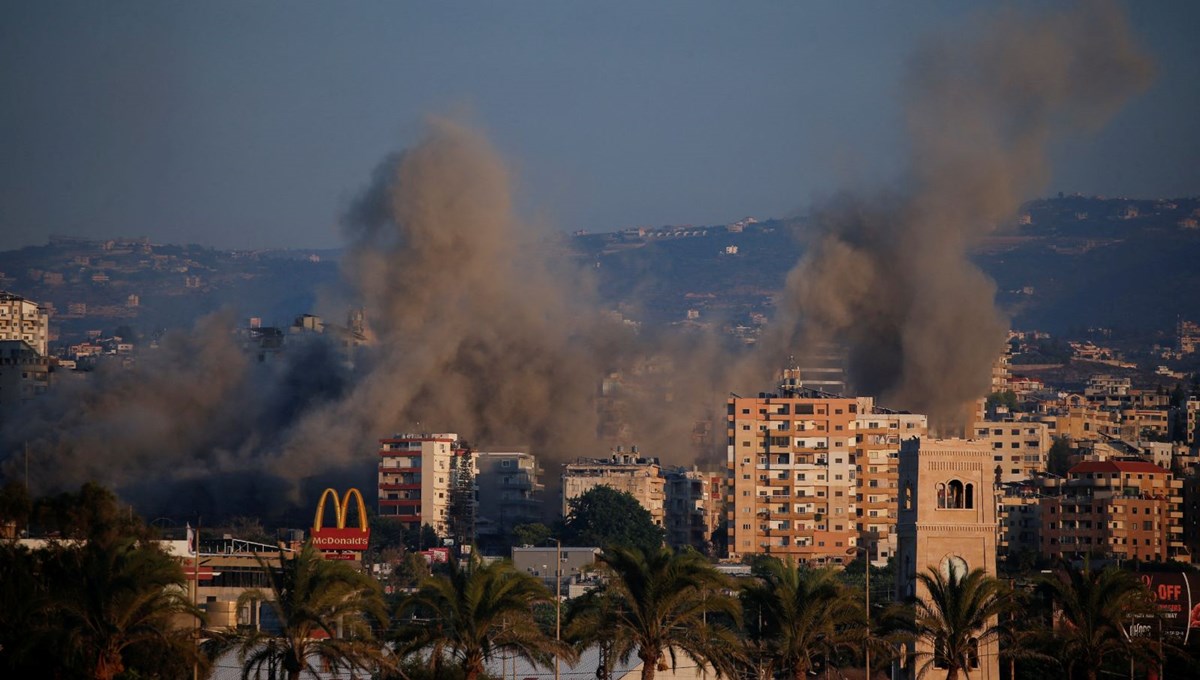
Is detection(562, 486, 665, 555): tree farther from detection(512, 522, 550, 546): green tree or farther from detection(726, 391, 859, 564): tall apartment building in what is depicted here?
detection(726, 391, 859, 564): tall apartment building

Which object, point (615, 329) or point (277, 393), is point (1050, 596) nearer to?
point (277, 393)

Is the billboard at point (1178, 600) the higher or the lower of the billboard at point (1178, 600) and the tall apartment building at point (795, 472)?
the lower

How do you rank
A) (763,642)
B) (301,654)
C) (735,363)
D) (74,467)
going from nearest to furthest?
1. (301,654)
2. (763,642)
3. (74,467)
4. (735,363)

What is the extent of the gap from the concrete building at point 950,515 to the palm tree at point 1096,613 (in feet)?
4.84

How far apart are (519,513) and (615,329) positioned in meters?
26.7

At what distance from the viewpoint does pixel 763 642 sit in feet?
Answer: 145

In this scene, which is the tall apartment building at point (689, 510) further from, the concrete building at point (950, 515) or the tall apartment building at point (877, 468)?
the concrete building at point (950, 515)

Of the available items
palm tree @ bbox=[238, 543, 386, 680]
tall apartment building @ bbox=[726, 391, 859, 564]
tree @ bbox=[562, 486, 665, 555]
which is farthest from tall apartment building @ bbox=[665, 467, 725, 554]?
palm tree @ bbox=[238, 543, 386, 680]

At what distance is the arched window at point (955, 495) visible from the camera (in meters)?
44.2

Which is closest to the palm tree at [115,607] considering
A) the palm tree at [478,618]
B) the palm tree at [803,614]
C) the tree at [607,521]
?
the palm tree at [478,618]

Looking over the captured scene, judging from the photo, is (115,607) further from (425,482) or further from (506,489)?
(506,489)

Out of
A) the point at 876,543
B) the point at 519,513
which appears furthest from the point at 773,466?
the point at 519,513

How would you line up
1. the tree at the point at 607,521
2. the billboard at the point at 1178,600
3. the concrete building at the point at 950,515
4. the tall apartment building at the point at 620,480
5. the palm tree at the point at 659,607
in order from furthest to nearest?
1. the tall apartment building at the point at 620,480
2. the tree at the point at 607,521
3. the billboard at the point at 1178,600
4. the concrete building at the point at 950,515
5. the palm tree at the point at 659,607

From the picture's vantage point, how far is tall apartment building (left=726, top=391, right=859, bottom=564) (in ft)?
351
